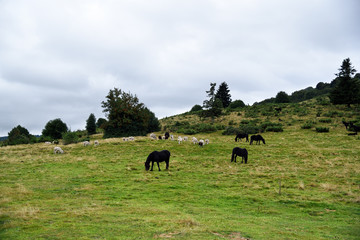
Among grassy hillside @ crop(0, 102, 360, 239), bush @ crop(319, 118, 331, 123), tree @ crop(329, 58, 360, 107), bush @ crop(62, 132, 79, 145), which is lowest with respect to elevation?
grassy hillside @ crop(0, 102, 360, 239)

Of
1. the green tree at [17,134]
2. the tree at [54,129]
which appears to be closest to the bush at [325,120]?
the tree at [54,129]

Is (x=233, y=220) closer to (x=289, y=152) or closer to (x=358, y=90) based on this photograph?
(x=289, y=152)

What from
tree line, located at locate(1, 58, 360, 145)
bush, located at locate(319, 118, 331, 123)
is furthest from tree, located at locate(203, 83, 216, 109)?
bush, located at locate(319, 118, 331, 123)

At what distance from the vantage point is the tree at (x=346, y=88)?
191 ft

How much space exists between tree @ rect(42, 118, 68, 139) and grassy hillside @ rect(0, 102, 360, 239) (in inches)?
1889

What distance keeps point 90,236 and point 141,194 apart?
21.2ft

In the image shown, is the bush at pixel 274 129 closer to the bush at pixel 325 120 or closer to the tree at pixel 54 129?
the bush at pixel 325 120

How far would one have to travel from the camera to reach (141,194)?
44.1 feet

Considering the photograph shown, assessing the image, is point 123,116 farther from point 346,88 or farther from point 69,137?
point 346,88

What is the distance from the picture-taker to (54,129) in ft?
233

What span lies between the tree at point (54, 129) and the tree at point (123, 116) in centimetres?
2651

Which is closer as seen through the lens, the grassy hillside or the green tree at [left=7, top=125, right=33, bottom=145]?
the grassy hillside

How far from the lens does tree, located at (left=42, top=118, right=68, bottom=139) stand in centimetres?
7075

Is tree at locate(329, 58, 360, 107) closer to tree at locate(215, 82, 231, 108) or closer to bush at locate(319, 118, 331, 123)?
bush at locate(319, 118, 331, 123)
